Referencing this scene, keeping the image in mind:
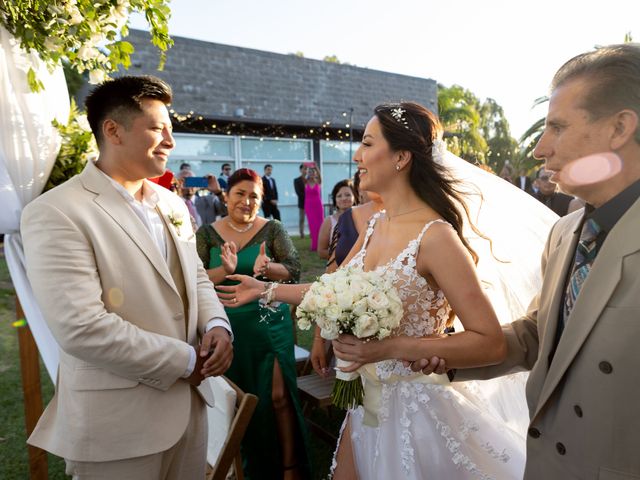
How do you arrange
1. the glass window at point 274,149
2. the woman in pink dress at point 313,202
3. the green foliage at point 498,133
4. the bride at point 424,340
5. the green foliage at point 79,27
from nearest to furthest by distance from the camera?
1. the bride at point 424,340
2. the green foliage at point 79,27
3. the woman in pink dress at point 313,202
4. the glass window at point 274,149
5. the green foliage at point 498,133

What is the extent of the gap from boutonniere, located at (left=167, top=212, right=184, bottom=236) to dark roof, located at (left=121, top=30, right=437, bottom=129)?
557 inches

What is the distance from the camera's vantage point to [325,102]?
72.1ft

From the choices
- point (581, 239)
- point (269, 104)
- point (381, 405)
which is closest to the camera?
point (581, 239)

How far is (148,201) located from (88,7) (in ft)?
3.74

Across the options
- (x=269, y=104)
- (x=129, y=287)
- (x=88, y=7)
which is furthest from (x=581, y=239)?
(x=269, y=104)

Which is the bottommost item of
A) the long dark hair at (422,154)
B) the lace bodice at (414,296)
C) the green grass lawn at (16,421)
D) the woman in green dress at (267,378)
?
the green grass lawn at (16,421)

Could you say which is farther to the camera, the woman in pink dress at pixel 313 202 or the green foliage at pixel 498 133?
the green foliage at pixel 498 133

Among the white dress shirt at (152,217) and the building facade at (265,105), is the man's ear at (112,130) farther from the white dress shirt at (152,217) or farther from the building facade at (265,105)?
the building facade at (265,105)

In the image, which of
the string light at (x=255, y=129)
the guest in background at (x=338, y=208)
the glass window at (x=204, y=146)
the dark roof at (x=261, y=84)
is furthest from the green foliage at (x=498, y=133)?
the guest in background at (x=338, y=208)

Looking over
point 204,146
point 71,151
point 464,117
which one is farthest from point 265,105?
point 71,151

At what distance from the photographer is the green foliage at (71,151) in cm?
318

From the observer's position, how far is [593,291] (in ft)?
5.28

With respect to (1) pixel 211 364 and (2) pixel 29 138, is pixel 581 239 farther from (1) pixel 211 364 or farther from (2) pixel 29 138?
(2) pixel 29 138

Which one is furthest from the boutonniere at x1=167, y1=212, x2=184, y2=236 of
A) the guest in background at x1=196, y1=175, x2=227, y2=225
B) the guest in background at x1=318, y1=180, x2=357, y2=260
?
the guest in background at x1=196, y1=175, x2=227, y2=225
